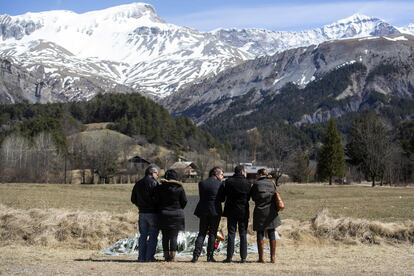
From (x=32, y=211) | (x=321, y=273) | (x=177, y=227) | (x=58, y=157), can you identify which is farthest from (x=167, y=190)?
(x=58, y=157)

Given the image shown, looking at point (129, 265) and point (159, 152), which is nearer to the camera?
point (129, 265)

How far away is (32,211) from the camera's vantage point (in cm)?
2103

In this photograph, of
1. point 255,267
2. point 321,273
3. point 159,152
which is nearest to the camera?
point 321,273

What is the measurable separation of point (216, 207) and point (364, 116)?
94.3 m

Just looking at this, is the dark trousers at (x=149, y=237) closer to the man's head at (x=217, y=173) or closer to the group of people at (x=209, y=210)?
the group of people at (x=209, y=210)

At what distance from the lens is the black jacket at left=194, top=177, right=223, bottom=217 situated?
1568 centimetres

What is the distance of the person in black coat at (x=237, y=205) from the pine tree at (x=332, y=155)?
7977cm

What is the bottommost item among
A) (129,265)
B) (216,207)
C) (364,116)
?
(129,265)

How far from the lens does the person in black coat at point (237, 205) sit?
1566cm

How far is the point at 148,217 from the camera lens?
15.9 meters

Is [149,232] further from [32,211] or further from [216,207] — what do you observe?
[32,211]

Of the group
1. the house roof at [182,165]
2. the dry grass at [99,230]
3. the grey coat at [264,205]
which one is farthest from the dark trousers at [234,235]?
the house roof at [182,165]

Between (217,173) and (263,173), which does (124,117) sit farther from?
(217,173)

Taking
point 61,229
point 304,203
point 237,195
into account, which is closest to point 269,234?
point 237,195
